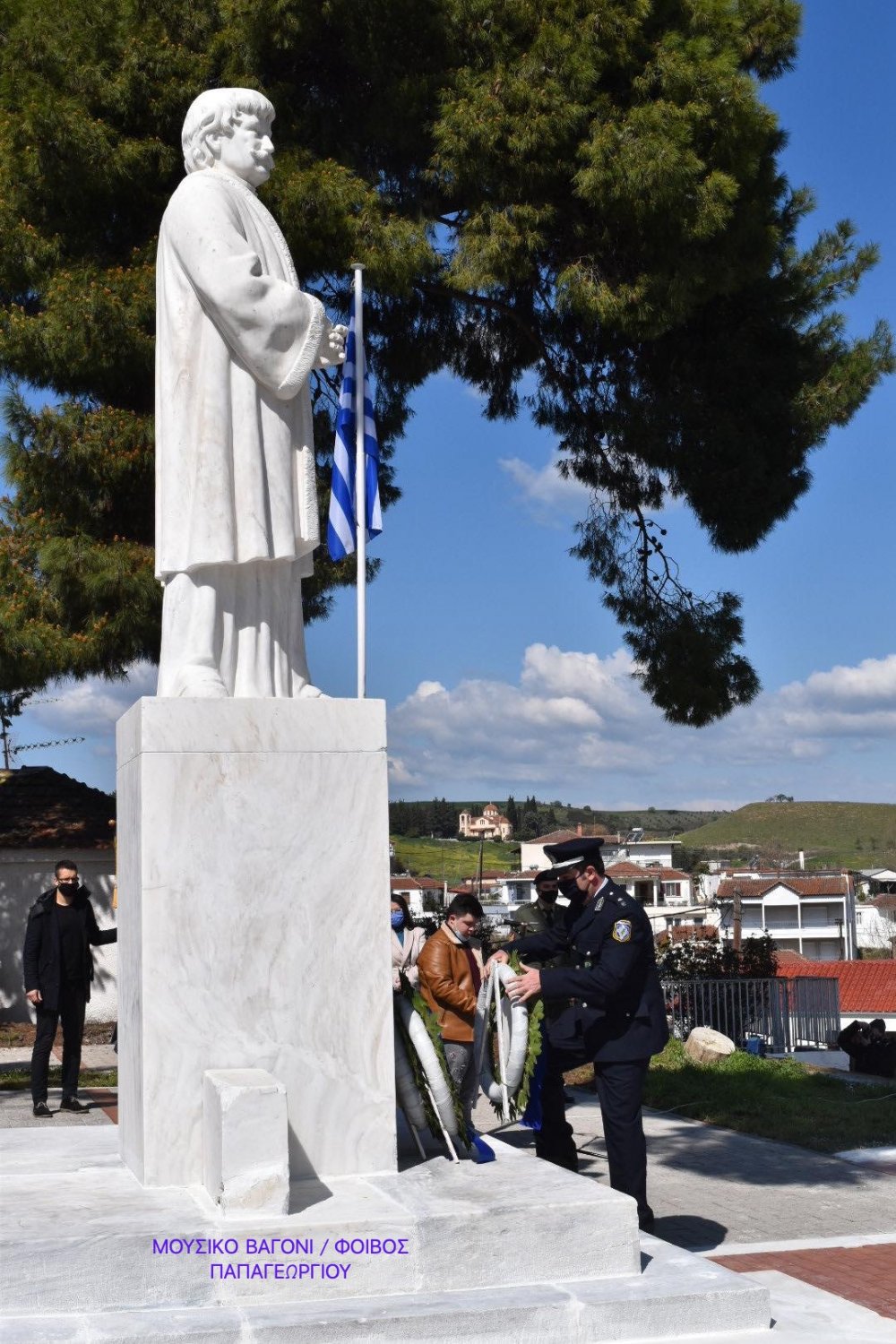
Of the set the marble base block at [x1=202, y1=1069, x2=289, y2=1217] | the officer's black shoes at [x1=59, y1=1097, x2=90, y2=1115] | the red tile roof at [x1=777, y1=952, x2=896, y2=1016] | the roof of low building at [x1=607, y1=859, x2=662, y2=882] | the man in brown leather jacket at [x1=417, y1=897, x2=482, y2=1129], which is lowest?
the red tile roof at [x1=777, y1=952, x2=896, y2=1016]

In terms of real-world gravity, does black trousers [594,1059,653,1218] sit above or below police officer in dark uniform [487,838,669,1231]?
below

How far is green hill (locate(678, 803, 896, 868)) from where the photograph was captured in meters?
136

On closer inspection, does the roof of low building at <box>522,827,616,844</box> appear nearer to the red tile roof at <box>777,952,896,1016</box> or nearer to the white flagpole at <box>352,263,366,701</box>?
the white flagpole at <box>352,263,366,701</box>

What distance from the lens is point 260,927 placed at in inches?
209

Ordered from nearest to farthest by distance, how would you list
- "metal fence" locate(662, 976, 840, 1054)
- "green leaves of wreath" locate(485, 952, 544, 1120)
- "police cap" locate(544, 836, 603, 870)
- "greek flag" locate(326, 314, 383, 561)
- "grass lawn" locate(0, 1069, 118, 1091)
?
"green leaves of wreath" locate(485, 952, 544, 1120)
"police cap" locate(544, 836, 603, 870)
"greek flag" locate(326, 314, 383, 561)
"grass lawn" locate(0, 1069, 118, 1091)
"metal fence" locate(662, 976, 840, 1054)

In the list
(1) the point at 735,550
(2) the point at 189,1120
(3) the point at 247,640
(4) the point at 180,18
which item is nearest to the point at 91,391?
(4) the point at 180,18

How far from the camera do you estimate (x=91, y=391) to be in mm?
13320

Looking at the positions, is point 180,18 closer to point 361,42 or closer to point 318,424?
point 361,42

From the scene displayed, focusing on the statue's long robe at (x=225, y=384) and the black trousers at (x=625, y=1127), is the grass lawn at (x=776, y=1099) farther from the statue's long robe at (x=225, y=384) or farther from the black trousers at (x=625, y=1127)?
the statue's long robe at (x=225, y=384)

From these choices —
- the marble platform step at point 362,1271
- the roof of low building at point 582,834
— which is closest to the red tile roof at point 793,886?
the roof of low building at point 582,834

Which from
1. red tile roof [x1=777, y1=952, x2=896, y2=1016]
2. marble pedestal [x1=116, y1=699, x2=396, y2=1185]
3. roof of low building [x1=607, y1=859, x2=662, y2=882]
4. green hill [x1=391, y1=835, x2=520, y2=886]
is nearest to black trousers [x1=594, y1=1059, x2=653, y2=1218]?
marble pedestal [x1=116, y1=699, x2=396, y2=1185]

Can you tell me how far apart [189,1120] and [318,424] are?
974 cm

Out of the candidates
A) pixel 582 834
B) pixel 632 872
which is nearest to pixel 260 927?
pixel 582 834

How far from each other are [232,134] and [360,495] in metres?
1.64
